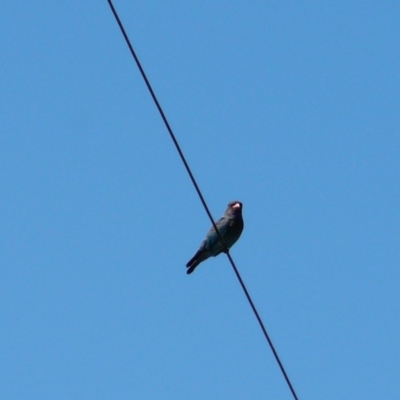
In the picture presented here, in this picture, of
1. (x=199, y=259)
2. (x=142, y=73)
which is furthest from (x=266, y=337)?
(x=199, y=259)

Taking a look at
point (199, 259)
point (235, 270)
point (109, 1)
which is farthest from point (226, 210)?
point (109, 1)

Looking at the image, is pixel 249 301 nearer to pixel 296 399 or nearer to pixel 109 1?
pixel 296 399

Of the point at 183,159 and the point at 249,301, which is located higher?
the point at 183,159

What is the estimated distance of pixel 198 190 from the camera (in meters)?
8.64

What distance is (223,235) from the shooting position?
15.7 metres

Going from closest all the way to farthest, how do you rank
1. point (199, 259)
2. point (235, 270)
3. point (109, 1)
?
1. point (109, 1)
2. point (235, 270)
3. point (199, 259)

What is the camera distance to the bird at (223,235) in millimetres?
15312

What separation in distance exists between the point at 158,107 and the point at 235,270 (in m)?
1.51

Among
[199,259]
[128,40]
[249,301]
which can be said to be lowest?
[199,259]

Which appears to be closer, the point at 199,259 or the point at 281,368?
the point at 281,368

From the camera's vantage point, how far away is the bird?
50.2 ft

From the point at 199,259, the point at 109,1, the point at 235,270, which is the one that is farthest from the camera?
the point at 199,259

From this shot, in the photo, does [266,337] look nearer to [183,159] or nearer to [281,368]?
[281,368]

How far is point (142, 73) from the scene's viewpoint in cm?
831
